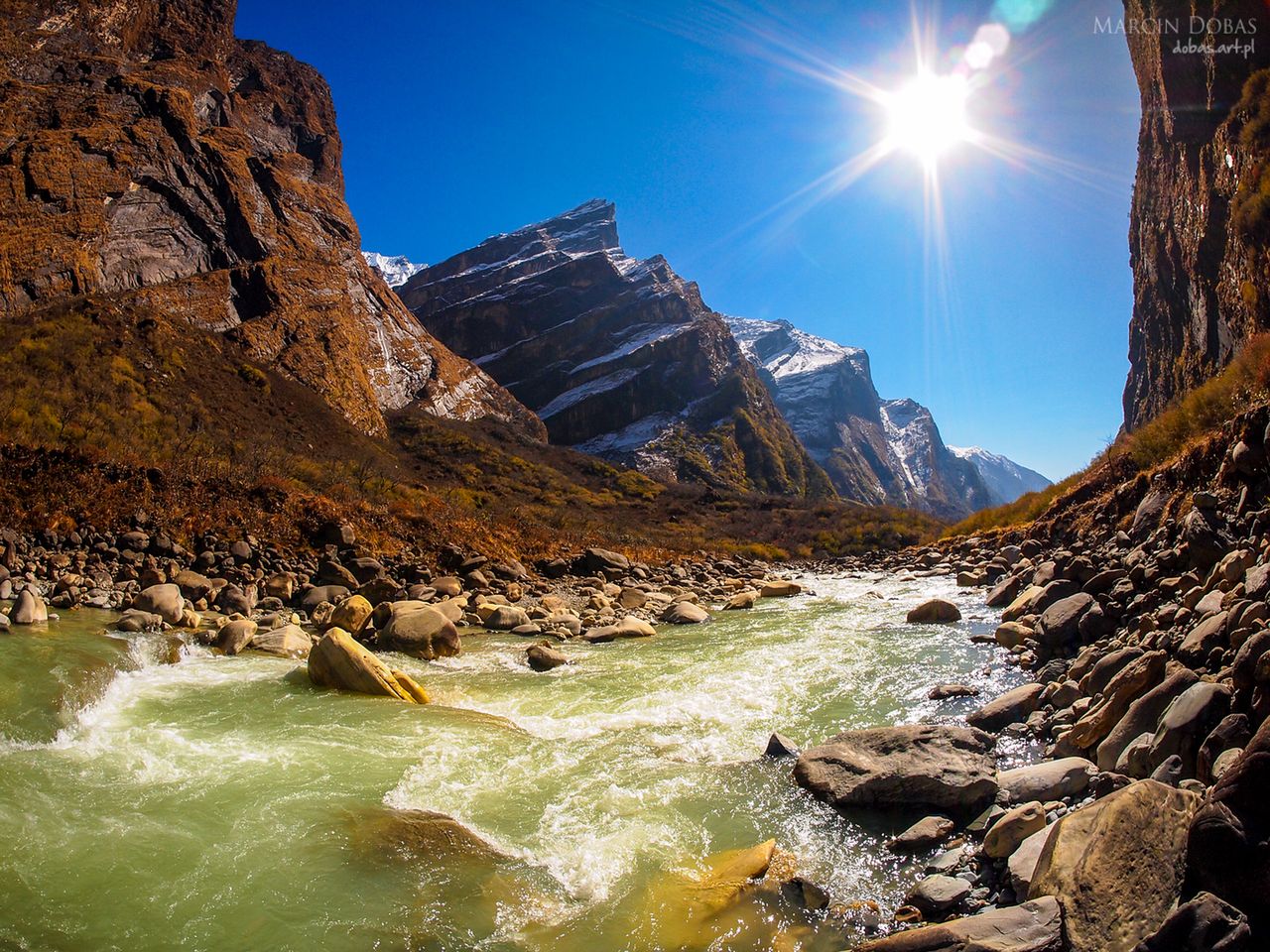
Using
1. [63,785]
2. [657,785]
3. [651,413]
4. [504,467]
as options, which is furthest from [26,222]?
[651,413]

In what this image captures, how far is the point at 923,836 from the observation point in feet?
15.6

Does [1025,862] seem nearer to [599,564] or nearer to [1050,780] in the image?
[1050,780]

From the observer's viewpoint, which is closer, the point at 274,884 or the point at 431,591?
the point at 274,884

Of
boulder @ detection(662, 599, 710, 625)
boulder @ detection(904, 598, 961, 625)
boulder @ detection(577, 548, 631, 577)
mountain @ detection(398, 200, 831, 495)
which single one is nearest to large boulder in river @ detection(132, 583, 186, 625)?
boulder @ detection(662, 599, 710, 625)

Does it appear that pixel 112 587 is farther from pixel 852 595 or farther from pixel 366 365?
pixel 366 365

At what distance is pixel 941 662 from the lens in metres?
10.3

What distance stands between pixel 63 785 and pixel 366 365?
2754 inches

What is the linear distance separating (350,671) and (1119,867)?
8.62 m

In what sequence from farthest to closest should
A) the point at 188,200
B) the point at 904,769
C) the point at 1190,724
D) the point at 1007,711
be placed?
the point at 188,200
the point at 1007,711
the point at 904,769
the point at 1190,724

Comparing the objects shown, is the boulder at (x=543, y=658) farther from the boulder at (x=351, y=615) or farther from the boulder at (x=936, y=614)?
the boulder at (x=936, y=614)

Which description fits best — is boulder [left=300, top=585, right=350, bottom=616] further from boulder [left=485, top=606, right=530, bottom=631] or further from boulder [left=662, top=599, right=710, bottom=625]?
boulder [left=662, top=599, right=710, bottom=625]

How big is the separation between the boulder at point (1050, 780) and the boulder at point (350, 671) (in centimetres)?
718

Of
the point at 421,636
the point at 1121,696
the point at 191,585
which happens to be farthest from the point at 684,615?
the point at 1121,696

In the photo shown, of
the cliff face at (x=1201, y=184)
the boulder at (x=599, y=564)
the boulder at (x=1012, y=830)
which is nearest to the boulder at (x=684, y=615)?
the boulder at (x=599, y=564)
